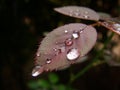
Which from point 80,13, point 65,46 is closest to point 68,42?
point 65,46

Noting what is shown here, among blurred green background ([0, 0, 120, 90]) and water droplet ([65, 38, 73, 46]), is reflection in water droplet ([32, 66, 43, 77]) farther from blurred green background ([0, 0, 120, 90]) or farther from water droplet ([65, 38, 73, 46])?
blurred green background ([0, 0, 120, 90])

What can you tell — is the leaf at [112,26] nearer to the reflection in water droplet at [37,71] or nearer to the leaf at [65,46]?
the leaf at [65,46]

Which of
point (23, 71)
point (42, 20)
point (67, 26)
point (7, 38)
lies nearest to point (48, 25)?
point (42, 20)

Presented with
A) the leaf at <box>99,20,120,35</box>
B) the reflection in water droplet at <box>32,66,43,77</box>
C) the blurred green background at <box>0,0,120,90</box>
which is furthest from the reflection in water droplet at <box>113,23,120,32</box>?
the blurred green background at <box>0,0,120,90</box>

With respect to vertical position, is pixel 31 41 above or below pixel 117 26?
below

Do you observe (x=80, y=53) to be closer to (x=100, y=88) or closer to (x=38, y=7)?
(x=38, y=7)

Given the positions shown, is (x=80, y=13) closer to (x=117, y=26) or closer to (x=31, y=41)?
(x=117, y=26)
